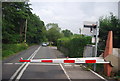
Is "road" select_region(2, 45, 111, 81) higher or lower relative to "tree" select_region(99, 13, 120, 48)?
lower

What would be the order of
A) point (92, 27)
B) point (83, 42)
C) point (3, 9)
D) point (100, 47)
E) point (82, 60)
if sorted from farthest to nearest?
point (3, 9), point (83, 42), point (100, 47), point (92, 27), point (82, 60)

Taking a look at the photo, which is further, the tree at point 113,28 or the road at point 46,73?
the tree at point 113,28

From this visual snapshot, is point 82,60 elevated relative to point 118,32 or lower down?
lower down

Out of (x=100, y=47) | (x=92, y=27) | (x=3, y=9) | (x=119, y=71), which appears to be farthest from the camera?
(x=3, y=9)

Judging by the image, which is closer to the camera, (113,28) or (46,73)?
(46,73)

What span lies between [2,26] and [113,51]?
11718mm

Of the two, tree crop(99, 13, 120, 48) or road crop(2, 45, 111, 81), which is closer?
road crop(2, 45, 111, 81)

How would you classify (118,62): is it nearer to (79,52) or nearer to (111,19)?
(111,19)

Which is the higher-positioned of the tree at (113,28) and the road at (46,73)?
the tree at (113,28)

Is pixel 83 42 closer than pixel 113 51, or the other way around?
pixel 113 51

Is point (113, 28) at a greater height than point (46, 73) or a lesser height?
greater

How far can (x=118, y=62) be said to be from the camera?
7.00m

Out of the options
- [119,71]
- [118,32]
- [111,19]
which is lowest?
[119,71]

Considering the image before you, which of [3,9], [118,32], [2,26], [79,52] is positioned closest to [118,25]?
[118,32]
